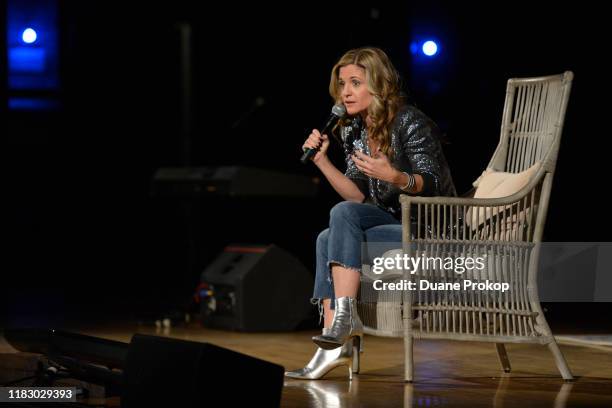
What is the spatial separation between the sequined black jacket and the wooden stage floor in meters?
0.56

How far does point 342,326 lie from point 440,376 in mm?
445

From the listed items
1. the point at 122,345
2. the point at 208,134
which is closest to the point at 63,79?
the point at 208,134

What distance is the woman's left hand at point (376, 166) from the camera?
2.83 metres

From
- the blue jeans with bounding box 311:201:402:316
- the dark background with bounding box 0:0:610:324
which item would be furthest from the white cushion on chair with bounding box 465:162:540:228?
the dark background with bounding box 0:0:610:324

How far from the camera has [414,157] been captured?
307cm

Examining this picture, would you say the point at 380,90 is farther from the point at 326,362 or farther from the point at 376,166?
the point at 326,362

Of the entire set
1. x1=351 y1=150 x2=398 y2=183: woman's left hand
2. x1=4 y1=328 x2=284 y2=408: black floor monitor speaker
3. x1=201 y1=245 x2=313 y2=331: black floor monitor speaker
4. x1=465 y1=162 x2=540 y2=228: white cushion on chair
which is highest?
x1=351 y1=150 x2=398 y2=183: woman's left hand

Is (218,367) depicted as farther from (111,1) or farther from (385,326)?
(111,1)

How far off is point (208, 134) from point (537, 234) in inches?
169

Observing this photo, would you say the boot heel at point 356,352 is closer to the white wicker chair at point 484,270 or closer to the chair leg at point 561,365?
the white wicker chair at point 484,270

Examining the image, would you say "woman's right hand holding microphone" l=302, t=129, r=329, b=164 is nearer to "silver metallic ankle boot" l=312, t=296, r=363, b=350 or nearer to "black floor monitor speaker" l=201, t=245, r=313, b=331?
"silver metallic ankle boot" l=312, t=296, r=363, b=350

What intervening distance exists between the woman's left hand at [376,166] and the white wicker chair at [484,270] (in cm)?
10

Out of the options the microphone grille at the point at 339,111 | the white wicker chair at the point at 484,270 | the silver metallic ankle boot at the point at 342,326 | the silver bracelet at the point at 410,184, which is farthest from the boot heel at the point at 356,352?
the microphone grille at the point at 339,111

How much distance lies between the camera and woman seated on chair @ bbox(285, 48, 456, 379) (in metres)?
2.96
